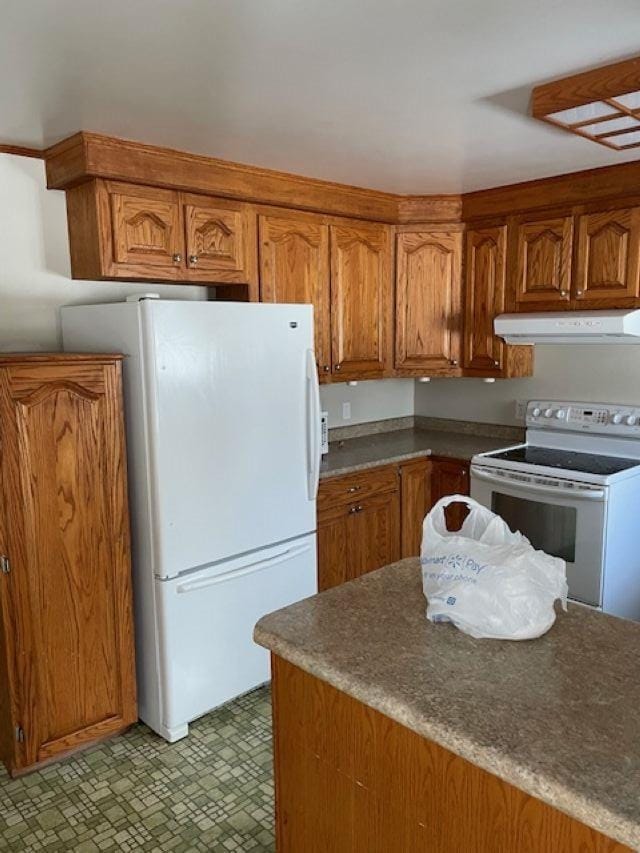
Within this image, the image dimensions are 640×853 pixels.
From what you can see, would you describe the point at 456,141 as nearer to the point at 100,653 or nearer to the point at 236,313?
the point at 236,313

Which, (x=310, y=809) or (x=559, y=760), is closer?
(x=559, y=760)

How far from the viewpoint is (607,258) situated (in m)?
3.19

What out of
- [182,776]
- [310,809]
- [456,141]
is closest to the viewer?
[310,809]

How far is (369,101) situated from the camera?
212cm

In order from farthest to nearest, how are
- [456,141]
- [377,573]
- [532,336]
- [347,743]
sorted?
[532,336] < [456,141] < [377,573] < [347,743]

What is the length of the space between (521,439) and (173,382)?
2301 mm

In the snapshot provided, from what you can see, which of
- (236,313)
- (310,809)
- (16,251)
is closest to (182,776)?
(310,809)

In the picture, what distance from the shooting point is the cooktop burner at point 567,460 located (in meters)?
3.16

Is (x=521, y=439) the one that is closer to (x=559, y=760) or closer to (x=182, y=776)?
(x=182, y=776)

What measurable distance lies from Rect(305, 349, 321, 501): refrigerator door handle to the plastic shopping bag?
1398mm

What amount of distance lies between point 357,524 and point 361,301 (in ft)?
4.00

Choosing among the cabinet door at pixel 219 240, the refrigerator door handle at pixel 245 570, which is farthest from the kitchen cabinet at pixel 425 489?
the cabinet door at pixel 219 240

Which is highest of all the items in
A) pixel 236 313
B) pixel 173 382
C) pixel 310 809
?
pixel 236 313

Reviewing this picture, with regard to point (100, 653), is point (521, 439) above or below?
above
